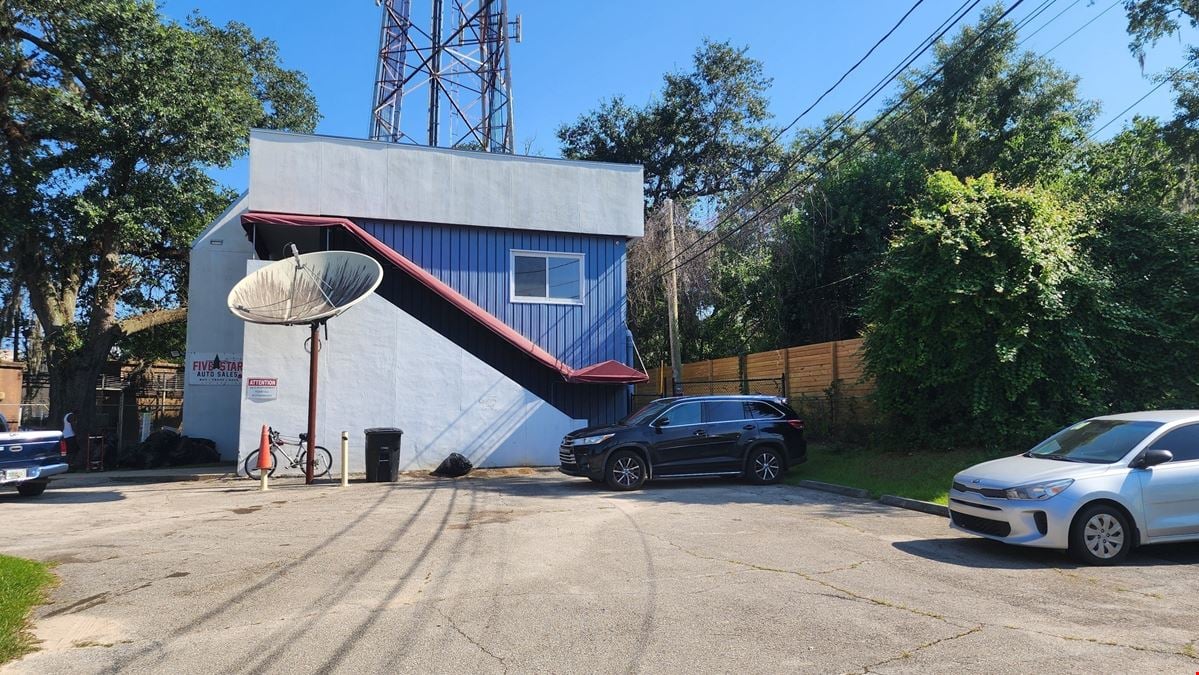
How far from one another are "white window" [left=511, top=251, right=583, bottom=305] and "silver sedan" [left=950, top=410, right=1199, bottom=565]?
1276cm

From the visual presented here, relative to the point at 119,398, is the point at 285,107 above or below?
above

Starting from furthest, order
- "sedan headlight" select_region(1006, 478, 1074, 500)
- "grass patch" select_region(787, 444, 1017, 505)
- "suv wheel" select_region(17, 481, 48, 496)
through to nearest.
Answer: "suv wheel" select_region(17, 481, 48, 496)
"grass patch" select_region(787, 444, 1017, 505)
"sedan headlight" select_region(1006, 478, 1074, 500)

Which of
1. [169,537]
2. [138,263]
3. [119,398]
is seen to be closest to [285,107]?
[138,263]

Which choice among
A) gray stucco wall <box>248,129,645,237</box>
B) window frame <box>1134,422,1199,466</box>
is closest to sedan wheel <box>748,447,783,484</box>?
window frame <box>1134,422,1199,466</box>

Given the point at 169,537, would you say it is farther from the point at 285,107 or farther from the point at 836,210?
the point at 285,107

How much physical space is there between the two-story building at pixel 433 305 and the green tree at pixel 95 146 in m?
2.29

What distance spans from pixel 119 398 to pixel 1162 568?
26.0 metres

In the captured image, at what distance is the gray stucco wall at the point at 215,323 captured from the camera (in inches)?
769

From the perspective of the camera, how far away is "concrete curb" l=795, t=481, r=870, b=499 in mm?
12867

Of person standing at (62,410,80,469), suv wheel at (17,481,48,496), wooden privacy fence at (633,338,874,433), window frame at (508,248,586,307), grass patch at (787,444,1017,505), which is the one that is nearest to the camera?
grass patch at (787,444,1017,505)

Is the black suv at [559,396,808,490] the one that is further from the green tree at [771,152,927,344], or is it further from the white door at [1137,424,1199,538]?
the green tree at [771,152,927,344]

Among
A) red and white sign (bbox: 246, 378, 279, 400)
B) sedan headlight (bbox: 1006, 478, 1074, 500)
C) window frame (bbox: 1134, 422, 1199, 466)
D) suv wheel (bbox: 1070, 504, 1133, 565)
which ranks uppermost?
red and white sign (bbox: 246, 378, 279, 400)

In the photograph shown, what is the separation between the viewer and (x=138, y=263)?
2405cm

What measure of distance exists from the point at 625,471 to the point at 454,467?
15.8ft
